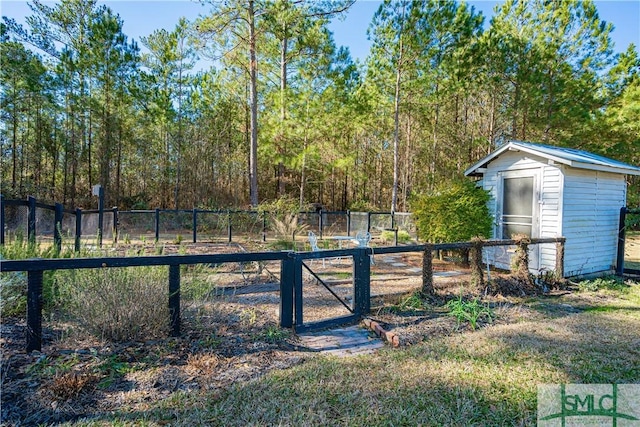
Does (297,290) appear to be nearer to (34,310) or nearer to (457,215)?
→ (34,310)

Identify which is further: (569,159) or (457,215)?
(457,215)

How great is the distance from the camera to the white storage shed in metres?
5.91

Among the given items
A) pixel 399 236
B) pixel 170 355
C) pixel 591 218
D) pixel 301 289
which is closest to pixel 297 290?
pixel 301 289

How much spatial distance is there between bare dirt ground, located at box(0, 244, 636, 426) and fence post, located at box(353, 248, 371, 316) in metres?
0.17

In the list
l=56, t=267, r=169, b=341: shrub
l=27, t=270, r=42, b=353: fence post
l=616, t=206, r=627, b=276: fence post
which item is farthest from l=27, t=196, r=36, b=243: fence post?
l=616, t=206, r=627, b=276: fence post

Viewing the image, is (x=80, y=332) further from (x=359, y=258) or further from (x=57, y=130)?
(x=57, y=130)

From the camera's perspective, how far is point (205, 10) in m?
10.4

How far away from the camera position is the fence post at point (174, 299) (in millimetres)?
2783

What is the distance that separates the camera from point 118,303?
8.86 feet

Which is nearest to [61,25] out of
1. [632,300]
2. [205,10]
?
[205,10]

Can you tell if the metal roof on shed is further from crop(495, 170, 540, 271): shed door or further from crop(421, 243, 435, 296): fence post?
crop(421, 243, 435, 296): fence post

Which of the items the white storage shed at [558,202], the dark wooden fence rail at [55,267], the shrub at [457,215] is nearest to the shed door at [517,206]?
the white storage shed at [558,202]

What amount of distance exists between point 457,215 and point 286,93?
8.56 meters

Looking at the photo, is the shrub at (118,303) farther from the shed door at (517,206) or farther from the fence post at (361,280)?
the shed door at (517,206)
